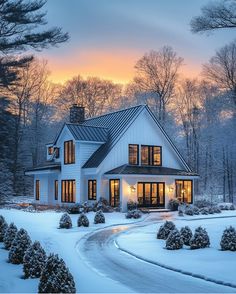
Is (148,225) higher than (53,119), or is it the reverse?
(53,119)

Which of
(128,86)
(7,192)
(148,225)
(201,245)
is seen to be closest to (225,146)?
(128,86)

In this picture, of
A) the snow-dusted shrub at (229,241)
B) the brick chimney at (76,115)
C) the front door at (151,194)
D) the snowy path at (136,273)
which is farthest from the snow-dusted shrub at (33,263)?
the brick chimney at (76,115)

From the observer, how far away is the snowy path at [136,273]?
11180 mm

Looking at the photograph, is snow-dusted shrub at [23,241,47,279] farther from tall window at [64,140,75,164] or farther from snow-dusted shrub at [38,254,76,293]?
tall window at [64,140,75,164]

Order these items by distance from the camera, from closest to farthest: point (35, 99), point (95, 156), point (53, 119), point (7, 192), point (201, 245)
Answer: point (201, 245)
point (7, 192)
point (95, 156)
point (35, 99)
point (53, 119)

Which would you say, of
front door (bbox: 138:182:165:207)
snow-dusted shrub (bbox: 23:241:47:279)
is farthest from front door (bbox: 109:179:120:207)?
snow-dusted shrub (bbox: 23:241:47:279)

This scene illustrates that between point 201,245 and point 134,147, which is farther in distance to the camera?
point 134,147

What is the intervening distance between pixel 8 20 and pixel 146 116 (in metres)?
19.5

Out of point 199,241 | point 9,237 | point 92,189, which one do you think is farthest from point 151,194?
point 9,237

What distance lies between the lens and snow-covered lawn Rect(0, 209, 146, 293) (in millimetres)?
11312

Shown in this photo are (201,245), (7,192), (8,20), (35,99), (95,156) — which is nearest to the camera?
(201,245)

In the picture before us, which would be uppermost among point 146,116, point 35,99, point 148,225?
point 35,99

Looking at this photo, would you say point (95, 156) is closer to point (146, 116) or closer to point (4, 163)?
point (146, 116)

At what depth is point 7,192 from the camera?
25141 millimetres
